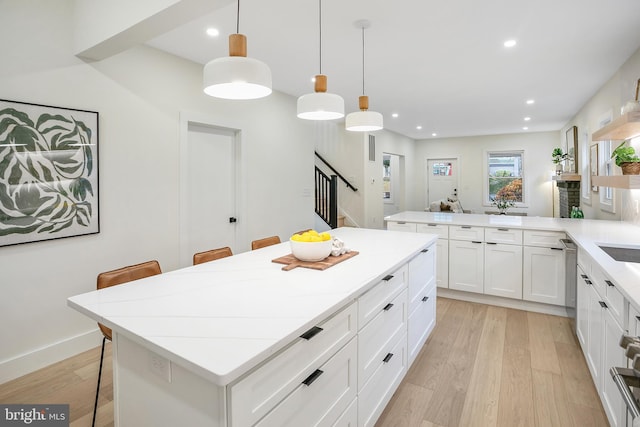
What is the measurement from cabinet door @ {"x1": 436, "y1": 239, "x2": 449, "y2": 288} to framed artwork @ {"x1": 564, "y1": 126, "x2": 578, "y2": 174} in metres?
3.75

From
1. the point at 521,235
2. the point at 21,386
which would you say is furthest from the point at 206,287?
the point at 521,235

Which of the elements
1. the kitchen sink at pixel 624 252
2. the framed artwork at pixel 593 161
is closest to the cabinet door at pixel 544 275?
the kitchen sink at pixel 624 252

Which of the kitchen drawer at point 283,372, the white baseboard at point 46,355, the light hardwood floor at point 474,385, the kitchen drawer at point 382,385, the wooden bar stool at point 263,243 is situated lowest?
the light hardwood floor at point 474,385

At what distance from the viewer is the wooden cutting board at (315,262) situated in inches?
73.7

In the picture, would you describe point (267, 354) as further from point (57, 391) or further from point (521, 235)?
point (521, 235)

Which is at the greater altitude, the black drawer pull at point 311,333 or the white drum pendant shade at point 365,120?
the white drum pendant shade at point 365,120

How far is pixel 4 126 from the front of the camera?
2.22 meters

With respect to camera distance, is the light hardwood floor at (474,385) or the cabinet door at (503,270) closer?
the light hardwood floor at (474,385)

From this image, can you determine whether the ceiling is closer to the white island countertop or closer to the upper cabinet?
the upper cabinet

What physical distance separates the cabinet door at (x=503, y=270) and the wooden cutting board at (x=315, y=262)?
220 centimetres

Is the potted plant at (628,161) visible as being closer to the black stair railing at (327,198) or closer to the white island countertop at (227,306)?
the white island countertop at (227,306)

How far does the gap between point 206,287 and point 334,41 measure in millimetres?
2425

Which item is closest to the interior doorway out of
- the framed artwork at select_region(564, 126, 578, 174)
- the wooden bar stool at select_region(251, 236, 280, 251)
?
the framed artwork at select_region(564, 126, 578, 174)

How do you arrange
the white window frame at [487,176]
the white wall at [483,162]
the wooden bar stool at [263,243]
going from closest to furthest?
the wooden bar stool at [263,243] → the white wall at [483,162] → the white window frame at [487,176]
